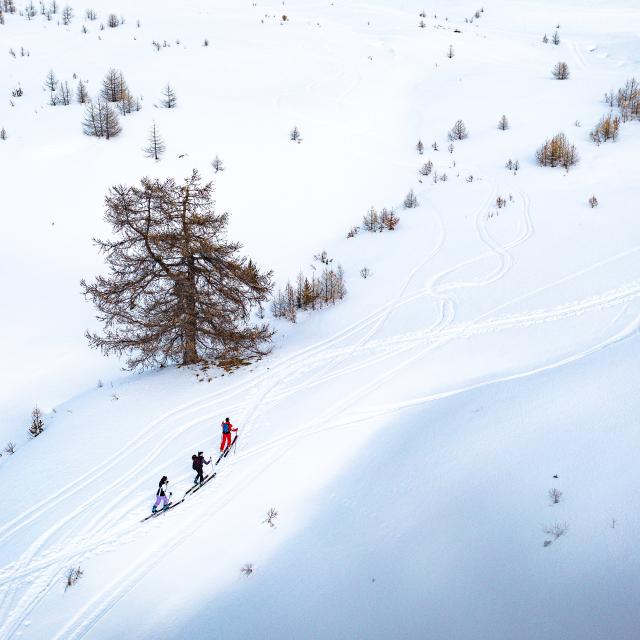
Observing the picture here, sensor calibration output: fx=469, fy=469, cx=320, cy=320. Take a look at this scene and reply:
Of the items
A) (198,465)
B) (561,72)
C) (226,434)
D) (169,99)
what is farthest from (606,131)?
(198,465)

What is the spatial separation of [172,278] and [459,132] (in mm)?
21900

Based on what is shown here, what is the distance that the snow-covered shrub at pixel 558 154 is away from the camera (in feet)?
76.9

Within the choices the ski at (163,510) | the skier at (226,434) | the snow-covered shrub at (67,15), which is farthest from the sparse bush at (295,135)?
the snow-covered shrub at (67,15)

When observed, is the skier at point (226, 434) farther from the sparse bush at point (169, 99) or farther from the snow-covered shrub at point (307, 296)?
the sparse bush at point (169, 99)

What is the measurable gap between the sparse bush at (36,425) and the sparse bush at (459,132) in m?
25.9

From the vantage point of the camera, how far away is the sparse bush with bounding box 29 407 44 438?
40.5ft

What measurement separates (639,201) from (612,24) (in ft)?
110

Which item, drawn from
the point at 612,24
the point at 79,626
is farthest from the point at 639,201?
the point at 612,24

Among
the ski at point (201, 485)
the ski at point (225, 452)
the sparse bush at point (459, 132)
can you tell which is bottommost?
the ski at point (201, 485)

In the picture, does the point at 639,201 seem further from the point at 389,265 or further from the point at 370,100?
the point at 370,100

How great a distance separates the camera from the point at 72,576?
7.59 m

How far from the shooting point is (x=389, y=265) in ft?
61.1

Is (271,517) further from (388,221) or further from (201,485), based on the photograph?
(388,221)

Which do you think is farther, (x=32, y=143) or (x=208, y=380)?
(x=32, y=143)
